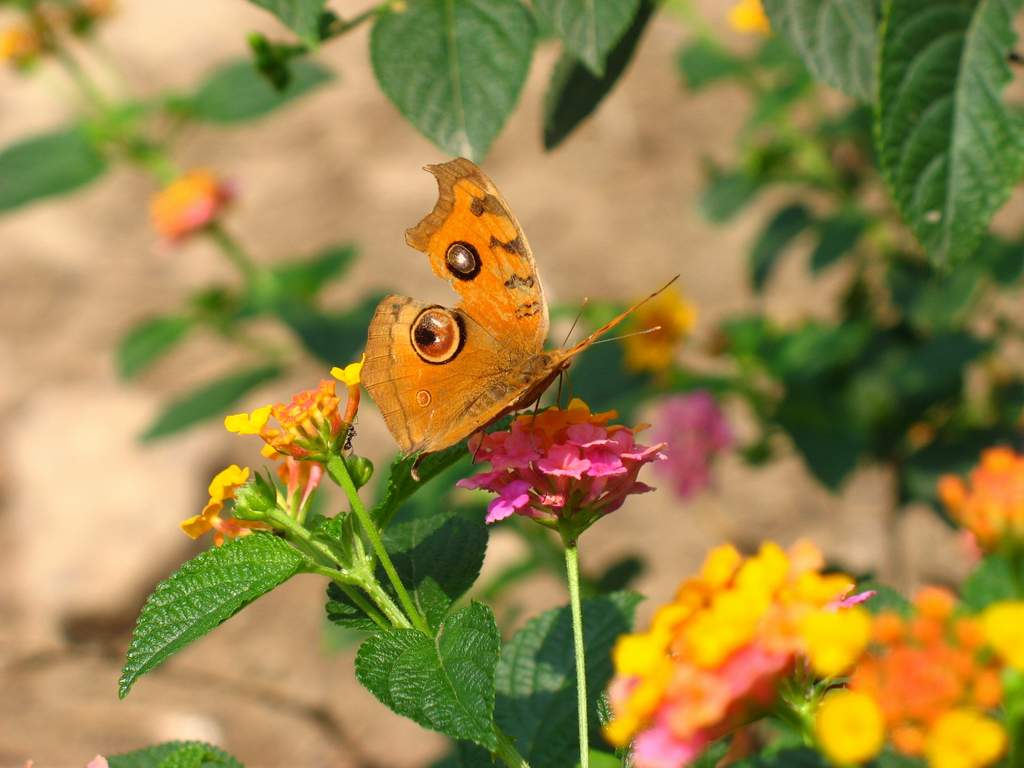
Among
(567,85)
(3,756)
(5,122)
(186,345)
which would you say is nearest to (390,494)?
(567,85)

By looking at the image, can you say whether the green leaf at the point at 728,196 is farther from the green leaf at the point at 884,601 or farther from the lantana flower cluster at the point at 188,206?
the green leaf at the point at 884,601

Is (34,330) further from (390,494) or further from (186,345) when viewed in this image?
(390,494)

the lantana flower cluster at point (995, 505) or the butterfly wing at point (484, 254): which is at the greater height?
the butterfly wing at point (484, 254)

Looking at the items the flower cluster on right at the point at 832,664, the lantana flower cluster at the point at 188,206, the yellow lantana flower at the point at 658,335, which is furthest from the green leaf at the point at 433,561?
the lantana flower cluster at the point at 188,206

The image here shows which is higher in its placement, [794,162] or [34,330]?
[34,330]

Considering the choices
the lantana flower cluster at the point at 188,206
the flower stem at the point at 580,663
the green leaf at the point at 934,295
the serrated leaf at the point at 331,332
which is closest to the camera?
the flower stem at the point at 580,663

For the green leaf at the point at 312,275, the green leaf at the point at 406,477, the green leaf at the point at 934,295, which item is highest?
the green leaf at the point at 406,477

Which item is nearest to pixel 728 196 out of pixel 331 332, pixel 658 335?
pixel 658 335

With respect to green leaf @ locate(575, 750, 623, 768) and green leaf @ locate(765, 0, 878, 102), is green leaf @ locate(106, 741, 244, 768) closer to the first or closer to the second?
green leaf @ locate(575, 750, 623, 768)
